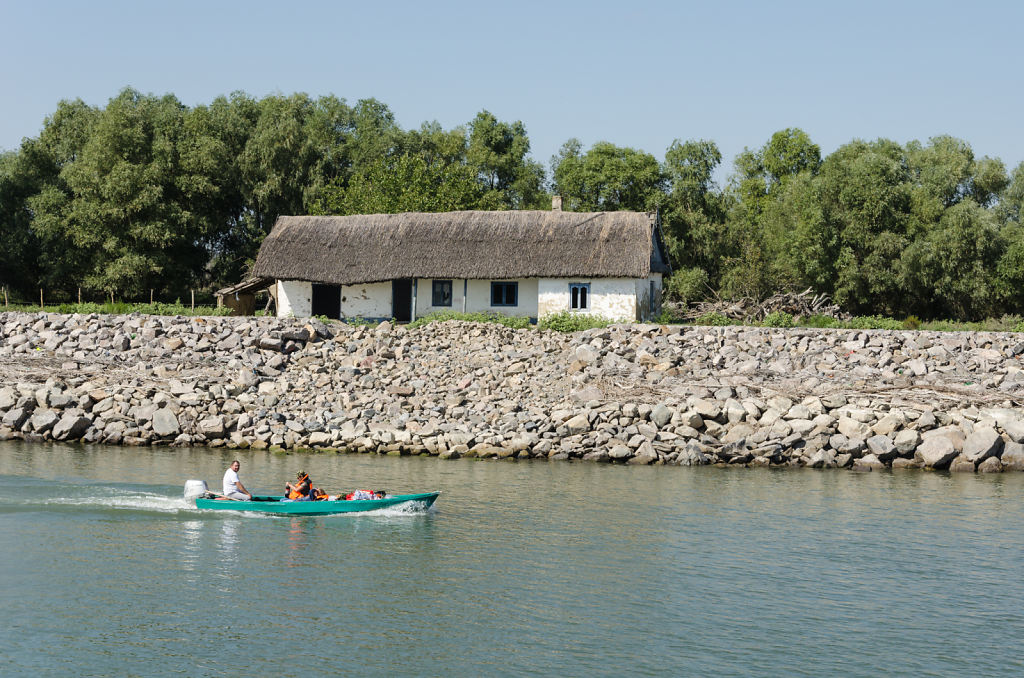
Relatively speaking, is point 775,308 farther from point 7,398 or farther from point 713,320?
point 7,398

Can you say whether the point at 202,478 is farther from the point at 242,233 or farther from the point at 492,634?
the point at 242,233

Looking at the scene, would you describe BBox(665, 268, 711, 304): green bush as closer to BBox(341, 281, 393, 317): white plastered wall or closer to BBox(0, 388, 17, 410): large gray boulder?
BBox(341, 281, 393, 317): white plastered wall

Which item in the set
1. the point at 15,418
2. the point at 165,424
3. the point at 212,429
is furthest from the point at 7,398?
the point at 212,429

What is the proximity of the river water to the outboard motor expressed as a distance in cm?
64

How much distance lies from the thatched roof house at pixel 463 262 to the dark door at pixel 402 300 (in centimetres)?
5

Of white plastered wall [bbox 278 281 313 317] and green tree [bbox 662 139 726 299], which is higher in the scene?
green tree [bbox 662 139 726 299]

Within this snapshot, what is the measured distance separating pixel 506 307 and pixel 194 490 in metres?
24.6

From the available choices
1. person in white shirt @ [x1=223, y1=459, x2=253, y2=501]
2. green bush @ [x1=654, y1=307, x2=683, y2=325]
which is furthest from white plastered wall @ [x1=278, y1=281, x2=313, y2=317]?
person in white shirt @ [x1=223, y1=459, x2=253, y2=501]

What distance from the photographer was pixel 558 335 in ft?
134

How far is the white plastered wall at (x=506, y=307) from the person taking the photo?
152 feet

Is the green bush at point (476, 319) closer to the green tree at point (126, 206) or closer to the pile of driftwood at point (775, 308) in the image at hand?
the pile of driftwood at point (775, 308)

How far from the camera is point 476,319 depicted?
43375 mm

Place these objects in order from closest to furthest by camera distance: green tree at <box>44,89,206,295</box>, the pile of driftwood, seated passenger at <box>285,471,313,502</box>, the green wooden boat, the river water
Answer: the river water < the green wooden boat < seated passenger at <box>285,471,313,502</box> < the pile of driftwood < green tree at <box>44,89,206,295</box>

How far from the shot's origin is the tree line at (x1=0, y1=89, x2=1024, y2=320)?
51500 millimetres
